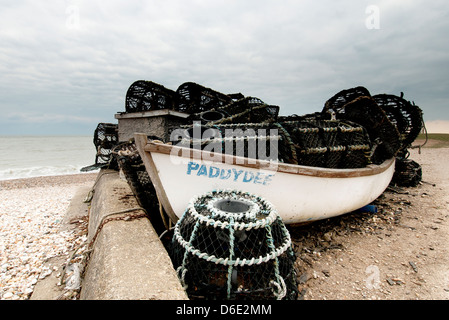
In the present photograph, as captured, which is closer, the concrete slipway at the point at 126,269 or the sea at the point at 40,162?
the concrete slipway at the point at 126,269

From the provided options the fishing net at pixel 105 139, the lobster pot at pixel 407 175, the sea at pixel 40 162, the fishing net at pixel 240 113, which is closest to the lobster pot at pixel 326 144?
the fishing net at pixel 240 113

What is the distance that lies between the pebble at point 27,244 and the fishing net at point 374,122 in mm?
5461

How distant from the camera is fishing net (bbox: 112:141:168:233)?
2.97 m

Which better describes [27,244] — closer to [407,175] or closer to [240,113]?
[240,113]

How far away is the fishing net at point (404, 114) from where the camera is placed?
19.1 feet

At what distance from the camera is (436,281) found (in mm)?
2330

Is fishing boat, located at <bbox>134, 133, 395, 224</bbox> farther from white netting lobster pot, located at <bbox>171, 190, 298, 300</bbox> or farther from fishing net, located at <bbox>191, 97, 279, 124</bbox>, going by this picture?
fishing net, located at <bbox>191, 97, 279, 124</bbox>

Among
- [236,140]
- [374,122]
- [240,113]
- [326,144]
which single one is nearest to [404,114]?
[374,122]

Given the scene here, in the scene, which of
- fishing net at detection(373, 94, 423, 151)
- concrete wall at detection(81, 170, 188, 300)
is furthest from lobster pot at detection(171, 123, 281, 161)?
fishing net at detection(373, 94, 423, 151)

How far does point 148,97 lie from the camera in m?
5.66

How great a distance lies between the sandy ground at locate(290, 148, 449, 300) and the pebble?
113 inches

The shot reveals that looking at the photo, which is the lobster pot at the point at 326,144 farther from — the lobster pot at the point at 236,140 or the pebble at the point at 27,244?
the pebble at the point at 27,244

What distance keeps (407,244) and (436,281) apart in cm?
83
